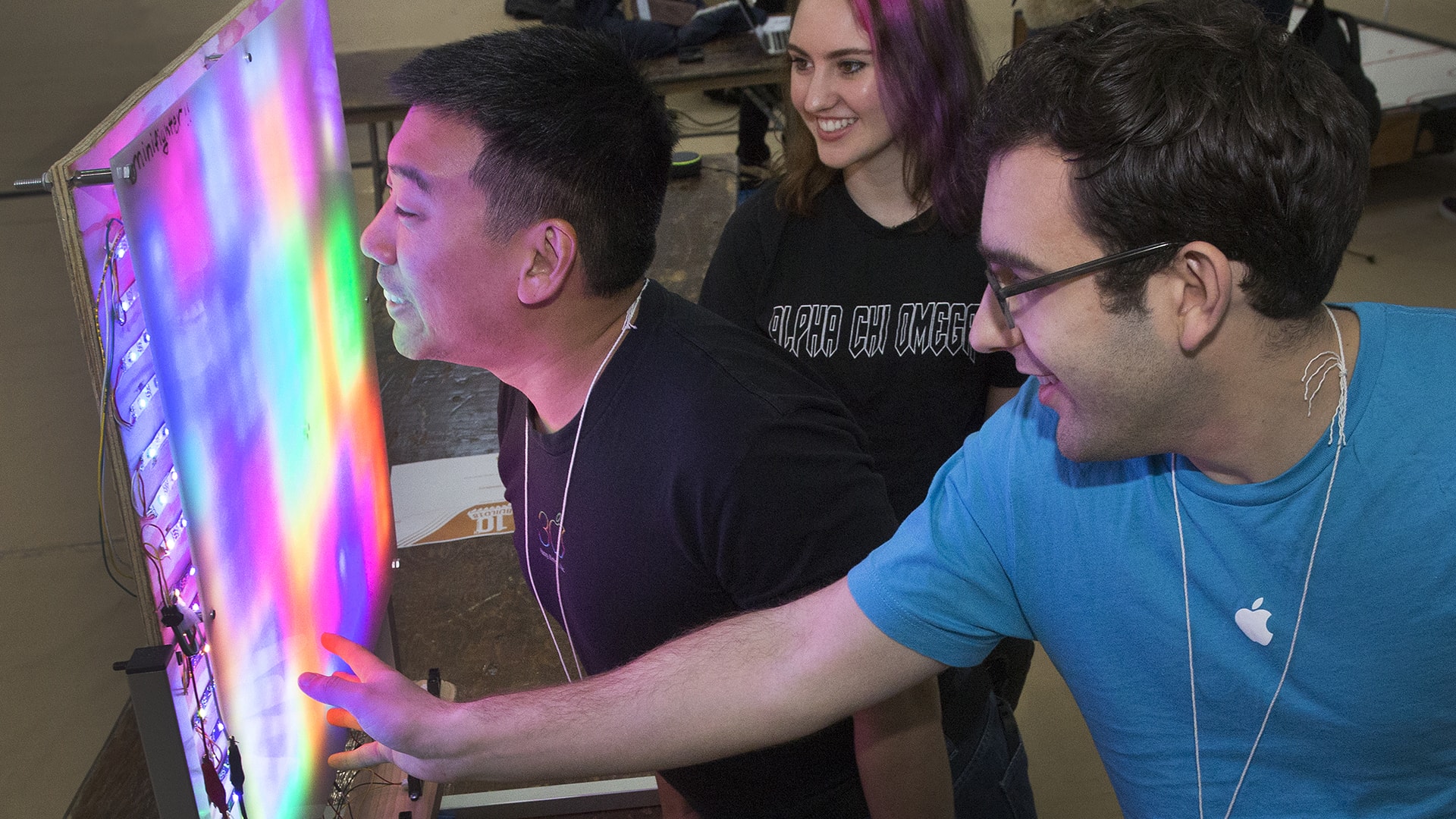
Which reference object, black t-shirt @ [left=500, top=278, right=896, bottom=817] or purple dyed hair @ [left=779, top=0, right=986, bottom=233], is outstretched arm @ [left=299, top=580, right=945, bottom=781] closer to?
black t-shirt @ [left=500, top=278, right=896, bottom=817]

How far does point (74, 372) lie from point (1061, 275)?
12.9ft

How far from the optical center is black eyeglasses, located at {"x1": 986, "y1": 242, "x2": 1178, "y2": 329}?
34.6 inches

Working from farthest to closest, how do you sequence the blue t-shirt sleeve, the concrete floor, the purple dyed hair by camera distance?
the concrete floor
the purple dyed hair
the blue t-shirt sleeve

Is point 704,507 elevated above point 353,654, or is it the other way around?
point 704,507

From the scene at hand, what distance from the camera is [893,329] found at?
5.75 feet

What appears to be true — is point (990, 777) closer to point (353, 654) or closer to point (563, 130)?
point (353, 654)

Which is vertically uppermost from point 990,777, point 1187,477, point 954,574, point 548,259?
point 548,259

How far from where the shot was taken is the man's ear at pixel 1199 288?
86 cm

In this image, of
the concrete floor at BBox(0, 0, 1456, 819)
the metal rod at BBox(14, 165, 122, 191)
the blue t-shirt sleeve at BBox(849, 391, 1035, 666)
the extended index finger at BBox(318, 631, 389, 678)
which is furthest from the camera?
the concrete floor at BBox(0, 0, 1456, 819)

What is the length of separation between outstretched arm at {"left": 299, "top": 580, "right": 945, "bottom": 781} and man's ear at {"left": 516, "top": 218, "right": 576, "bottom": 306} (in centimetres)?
40

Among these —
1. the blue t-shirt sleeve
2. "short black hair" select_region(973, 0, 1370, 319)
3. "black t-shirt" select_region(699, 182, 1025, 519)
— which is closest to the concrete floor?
the blue t-shirt sleeve

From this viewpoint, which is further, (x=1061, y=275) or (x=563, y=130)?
(x=563, y=130)

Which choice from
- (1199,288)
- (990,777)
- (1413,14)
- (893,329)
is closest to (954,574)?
(1199,288)

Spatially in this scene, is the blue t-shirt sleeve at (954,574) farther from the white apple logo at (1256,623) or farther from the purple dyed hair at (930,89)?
the purple dyed hair at (930,89)
